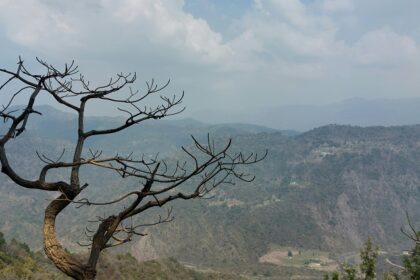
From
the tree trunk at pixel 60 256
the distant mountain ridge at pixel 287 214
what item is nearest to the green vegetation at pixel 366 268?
the tree trunk at pixel 60 256

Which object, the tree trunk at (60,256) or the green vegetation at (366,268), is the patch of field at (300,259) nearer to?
the green vegetation at (366,268)

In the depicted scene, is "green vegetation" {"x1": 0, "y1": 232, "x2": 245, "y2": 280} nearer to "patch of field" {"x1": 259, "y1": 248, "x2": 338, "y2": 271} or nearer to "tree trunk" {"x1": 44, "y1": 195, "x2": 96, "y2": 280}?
"tree trunk" {"x1": 44, "y1": 195, "x2": 96, "y2": 280}

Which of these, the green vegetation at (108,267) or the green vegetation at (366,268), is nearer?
the green vegetation at (366,268)

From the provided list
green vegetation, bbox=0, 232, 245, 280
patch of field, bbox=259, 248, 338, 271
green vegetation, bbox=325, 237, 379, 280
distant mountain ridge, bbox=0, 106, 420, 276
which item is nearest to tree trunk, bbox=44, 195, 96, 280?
green vegetation, bbox=325, 237, 379, 280

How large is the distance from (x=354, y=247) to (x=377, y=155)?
60.3 meters

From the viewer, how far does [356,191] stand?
575ft

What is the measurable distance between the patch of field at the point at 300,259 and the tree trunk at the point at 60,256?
117m

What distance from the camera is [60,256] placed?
4.50 metres

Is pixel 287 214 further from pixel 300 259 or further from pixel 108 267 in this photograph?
pixel 108 267

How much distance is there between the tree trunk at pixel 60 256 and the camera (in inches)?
175

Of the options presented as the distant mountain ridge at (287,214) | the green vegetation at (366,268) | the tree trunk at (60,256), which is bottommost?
the distant mountain ridge at (287,214)

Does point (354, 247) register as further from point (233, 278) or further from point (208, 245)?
point (233, 278)

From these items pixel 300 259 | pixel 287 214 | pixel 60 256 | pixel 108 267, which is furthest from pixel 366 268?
pixel 287 214

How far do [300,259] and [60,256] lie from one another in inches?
4976
